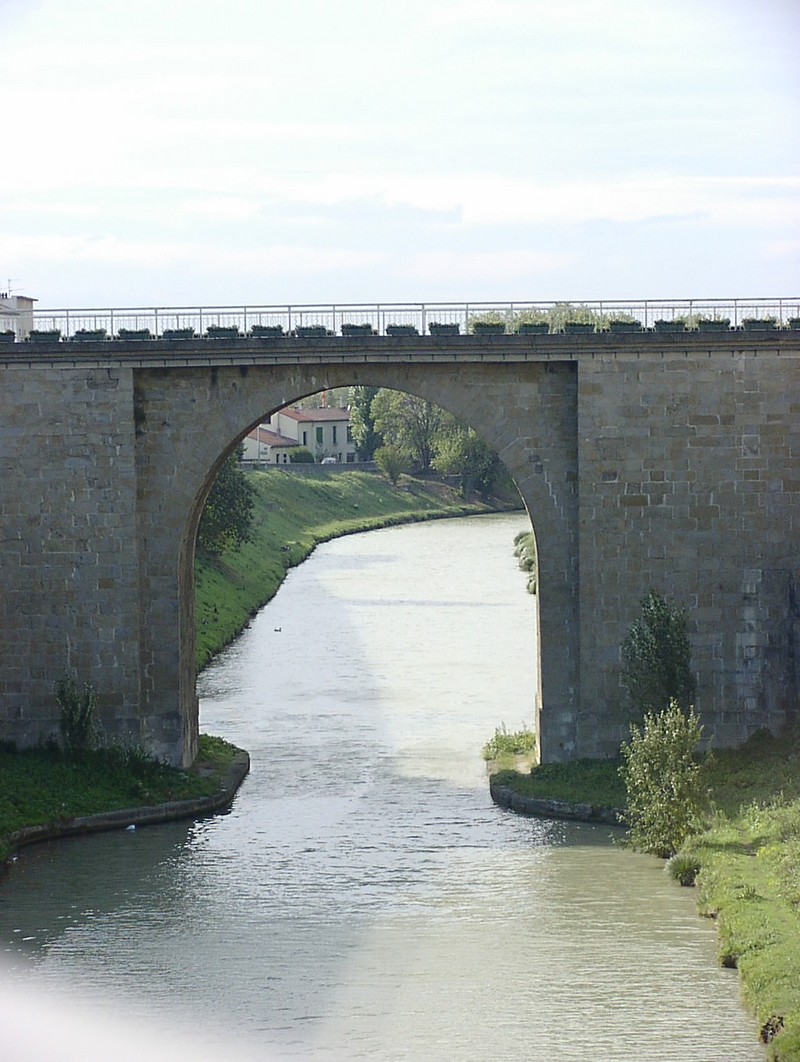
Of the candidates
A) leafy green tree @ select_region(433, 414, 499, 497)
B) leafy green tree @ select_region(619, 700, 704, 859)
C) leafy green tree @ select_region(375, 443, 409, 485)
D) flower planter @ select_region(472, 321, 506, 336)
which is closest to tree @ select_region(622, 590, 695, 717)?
leafy green tree @ select_region(619, 700, 704, 859)

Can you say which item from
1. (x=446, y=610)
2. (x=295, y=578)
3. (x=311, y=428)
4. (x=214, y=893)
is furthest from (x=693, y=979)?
(x=311, y=428)

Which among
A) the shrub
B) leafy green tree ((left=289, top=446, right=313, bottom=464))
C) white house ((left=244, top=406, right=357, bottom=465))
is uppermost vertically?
white house ((left=244, top=406, right=357, bottom=465))

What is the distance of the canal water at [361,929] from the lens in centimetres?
2398

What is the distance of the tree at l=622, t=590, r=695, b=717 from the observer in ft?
113

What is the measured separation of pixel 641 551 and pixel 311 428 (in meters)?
100

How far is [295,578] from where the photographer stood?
79.2m

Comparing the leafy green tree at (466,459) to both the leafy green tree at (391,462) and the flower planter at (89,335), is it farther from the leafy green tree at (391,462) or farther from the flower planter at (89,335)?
the flower planter at (89,335)

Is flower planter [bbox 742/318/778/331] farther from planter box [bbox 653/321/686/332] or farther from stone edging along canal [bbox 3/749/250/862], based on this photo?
stone edging along canal [bbox 3/749/250/862]

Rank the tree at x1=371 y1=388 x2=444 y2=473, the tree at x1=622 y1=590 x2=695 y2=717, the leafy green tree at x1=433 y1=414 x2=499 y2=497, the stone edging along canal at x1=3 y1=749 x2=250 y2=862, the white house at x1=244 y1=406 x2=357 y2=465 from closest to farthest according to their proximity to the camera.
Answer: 1. the stone edging along canal at x1=3 y1=749 x2=250 y2=862
2. the tree at x1=622 y1=590 x2=695 y2=717
3. the leafy green tree at x1=433 y1=414 x2=499 y2=497
4. the tree at x1=371 y1=388 x2=444 y2=473
5. the white house at x1=244 y1=406 x2=357 y2=465

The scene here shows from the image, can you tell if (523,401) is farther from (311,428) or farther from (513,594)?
(311,428)

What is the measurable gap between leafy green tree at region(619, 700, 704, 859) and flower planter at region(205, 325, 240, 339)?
1131 cm

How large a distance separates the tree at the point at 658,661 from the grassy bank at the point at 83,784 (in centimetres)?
868

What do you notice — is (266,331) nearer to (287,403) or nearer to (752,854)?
(287,403)

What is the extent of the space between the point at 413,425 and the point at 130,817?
8636 cm
